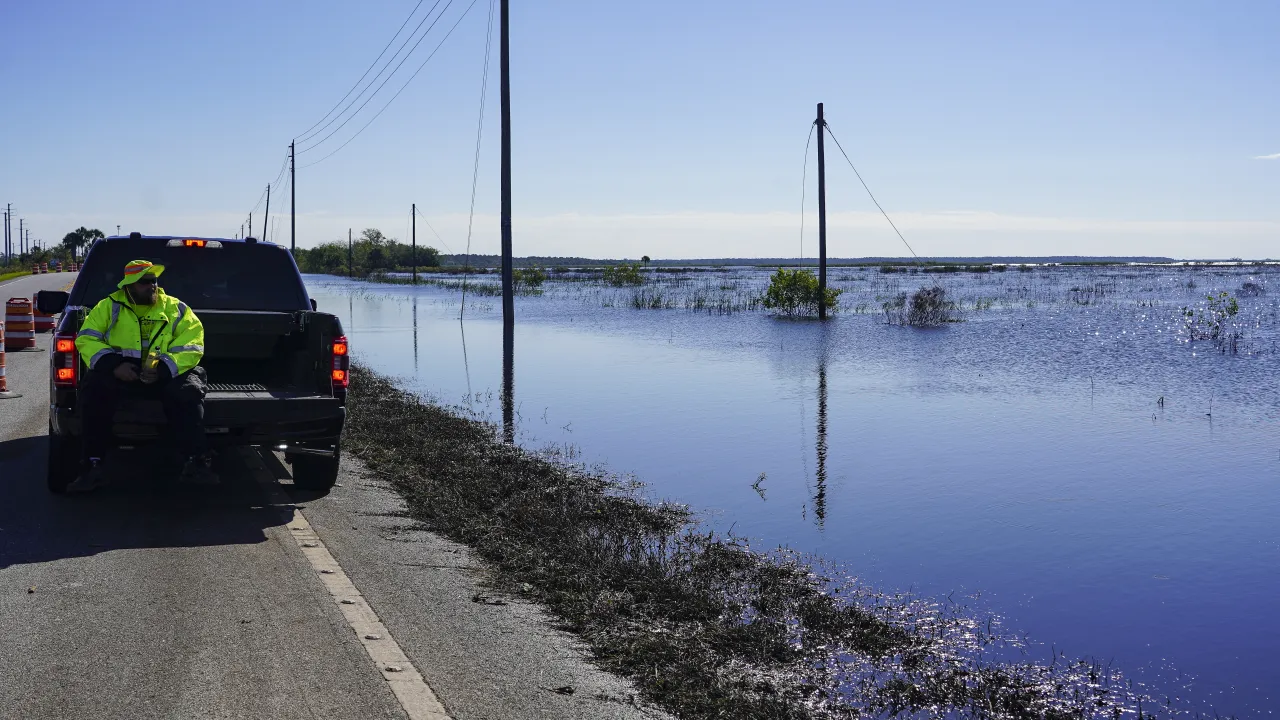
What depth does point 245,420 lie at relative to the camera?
25.5 feet

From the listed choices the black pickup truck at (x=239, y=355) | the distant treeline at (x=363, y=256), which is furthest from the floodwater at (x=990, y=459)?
the distant treeline at (x=363, y=256)

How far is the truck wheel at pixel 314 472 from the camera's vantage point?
8572 millimetres

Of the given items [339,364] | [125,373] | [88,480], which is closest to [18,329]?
[88,480]

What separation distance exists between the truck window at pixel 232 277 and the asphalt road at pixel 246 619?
1801 millimetres

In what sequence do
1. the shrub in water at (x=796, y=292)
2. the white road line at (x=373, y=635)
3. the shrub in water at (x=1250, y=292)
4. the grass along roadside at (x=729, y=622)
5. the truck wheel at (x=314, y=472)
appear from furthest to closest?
the shrub in water at (x=1250, y=292), the shrub in water at (x=796, y=292), the truck wheel at (x=314, y=472), the grass along roadside at (x=729, y=622), the white road line at (x=373, y=635)

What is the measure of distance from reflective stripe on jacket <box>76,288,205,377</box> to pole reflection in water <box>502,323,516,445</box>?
467 cm

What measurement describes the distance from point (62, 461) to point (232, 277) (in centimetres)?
220

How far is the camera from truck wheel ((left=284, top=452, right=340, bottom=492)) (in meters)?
8.57

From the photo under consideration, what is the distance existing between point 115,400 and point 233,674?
3.57m

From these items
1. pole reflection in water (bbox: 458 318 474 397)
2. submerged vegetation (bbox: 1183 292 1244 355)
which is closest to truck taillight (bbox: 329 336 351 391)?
pole reflection in water (bbox: 458 318 474 397)

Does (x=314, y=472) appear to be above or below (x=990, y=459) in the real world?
above

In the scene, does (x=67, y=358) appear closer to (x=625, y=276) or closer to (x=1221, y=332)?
(x=1221, y=332)

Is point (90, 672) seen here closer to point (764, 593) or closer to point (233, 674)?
point (233, 674)

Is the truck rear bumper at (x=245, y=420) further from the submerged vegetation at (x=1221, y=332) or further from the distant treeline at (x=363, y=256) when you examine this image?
the distant treeline at (x=363, y=256)
